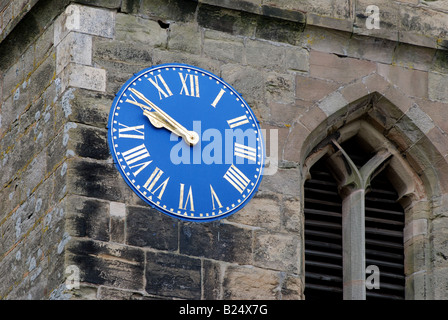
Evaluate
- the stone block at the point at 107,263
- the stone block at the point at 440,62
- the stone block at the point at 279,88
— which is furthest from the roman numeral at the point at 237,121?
the stone block at the point at 440,62

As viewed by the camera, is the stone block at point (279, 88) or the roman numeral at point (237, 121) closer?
the roman numeral at point (237, 121)

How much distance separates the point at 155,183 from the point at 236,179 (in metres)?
0.67

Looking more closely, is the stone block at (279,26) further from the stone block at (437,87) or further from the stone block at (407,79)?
the stone block at (437,87)

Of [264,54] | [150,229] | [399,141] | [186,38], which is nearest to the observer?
[150,229]

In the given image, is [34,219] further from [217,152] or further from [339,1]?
[339,1]

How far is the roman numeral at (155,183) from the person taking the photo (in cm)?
2225

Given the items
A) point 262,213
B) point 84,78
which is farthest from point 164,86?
point 262,213

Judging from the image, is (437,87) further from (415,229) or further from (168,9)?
(168,9)

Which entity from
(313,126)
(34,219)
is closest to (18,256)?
(34,219)

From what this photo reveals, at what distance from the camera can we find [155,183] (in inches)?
877

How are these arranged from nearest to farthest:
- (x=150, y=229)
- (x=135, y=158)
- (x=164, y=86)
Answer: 1. (x=150, y=229)
2. (x=135, y=158)
3. (x=164, y=86)

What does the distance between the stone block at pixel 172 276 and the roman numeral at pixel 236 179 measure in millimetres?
787

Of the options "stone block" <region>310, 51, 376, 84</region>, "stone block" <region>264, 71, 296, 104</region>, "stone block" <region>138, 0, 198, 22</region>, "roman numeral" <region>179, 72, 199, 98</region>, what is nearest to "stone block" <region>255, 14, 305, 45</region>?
"stone block" <region>310, 51, 376, 84</region>

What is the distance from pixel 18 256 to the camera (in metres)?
22.7
